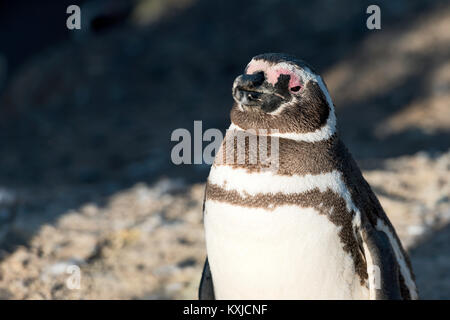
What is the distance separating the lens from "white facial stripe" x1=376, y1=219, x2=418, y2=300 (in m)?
2.61

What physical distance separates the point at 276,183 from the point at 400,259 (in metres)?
0.70

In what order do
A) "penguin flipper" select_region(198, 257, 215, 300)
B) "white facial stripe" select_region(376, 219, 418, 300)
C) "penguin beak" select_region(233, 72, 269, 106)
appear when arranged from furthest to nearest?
"penguin flipper" select_region(198, 257, 215, 300)
"white facial stripe" select_region(376, 219, 418, 300)
"penguin beak" select_region(233, 72, 269, 106)

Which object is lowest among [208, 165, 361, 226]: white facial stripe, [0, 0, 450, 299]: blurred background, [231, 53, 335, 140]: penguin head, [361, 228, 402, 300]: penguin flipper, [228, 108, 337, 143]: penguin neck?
[361, 228, 402, 300]: penguin flipper

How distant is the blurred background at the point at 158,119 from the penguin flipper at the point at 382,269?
1258 millimetres

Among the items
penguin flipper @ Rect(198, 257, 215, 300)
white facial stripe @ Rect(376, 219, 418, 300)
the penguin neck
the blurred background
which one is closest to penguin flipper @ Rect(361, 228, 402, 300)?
white facial stripe @ Rect(376, 219, 418, 300)

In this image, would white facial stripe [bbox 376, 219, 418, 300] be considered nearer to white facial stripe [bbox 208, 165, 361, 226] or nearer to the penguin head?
white facial stripe [bbox 208, 165, 361, 226]

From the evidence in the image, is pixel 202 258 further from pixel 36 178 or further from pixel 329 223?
pixel 36 178

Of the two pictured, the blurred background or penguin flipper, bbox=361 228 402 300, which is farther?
the blurred background

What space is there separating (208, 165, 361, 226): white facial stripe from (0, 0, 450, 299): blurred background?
1422 mm

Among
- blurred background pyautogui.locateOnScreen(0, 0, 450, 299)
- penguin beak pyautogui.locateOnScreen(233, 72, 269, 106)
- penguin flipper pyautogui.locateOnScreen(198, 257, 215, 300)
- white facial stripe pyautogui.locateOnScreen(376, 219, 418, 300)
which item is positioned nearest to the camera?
penguin beak pyautogui.locateOnScreen(233, 72, 269, 106)

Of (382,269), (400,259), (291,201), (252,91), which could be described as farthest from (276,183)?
(400,259)

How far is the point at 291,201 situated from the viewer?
2352mm

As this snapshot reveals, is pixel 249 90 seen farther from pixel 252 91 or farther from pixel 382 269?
pixel 382 269

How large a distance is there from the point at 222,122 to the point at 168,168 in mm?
1493
